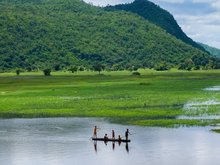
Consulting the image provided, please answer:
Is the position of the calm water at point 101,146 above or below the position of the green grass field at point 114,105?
below

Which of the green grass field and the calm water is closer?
the calm water

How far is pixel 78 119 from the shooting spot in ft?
222

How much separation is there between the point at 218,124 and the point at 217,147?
1344cm

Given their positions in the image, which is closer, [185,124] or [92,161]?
[92,161]

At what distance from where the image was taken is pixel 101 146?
49.3 m

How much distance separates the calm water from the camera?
41.9 meters

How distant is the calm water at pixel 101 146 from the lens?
41.9 m

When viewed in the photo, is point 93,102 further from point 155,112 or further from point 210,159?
point 210,159

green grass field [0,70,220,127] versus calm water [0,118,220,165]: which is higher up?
green grass field [0,70,220,127]

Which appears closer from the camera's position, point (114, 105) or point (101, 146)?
point (101, 146)

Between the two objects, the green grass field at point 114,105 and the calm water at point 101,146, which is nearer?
the calm water at point 101,146

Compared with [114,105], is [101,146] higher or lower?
lower

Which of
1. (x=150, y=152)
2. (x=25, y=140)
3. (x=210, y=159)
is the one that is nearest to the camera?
(x=210, y=159)

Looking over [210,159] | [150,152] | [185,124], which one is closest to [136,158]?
[150,152]
